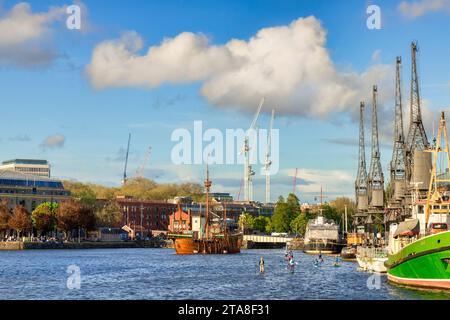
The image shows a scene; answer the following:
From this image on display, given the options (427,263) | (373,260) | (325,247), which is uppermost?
(427,263)

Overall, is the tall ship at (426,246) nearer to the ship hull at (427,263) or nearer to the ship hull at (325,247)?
the ship hull at (427,263)

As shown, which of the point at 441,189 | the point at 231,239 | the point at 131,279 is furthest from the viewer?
the point at 231,239

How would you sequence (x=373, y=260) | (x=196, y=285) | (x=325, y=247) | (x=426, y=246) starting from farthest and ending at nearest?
(x=325, y=247)
(x=373, y=260)
(x=196, y=285)
(x=426, y=246)

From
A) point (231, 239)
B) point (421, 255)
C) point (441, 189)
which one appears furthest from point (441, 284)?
point (231, 239)

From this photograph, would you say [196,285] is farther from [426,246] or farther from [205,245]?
[205,245]

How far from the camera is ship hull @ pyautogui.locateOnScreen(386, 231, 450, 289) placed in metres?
57.6

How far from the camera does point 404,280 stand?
6694cm

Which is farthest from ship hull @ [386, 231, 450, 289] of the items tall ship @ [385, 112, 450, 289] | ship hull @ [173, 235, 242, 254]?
ship hull @ [173, 235, 242, 254]

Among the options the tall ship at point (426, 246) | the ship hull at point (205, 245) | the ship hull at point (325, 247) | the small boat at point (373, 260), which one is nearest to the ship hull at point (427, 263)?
the tall ship at point (426, 246)

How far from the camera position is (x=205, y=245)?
581 feet

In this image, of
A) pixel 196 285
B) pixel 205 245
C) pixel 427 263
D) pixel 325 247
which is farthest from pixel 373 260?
pixel 325 247

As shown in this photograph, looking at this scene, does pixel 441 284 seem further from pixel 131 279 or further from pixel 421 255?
pixel 131 279

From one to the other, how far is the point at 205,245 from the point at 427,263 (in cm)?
Answer: 11904

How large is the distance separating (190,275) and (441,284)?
38568 millimetres
